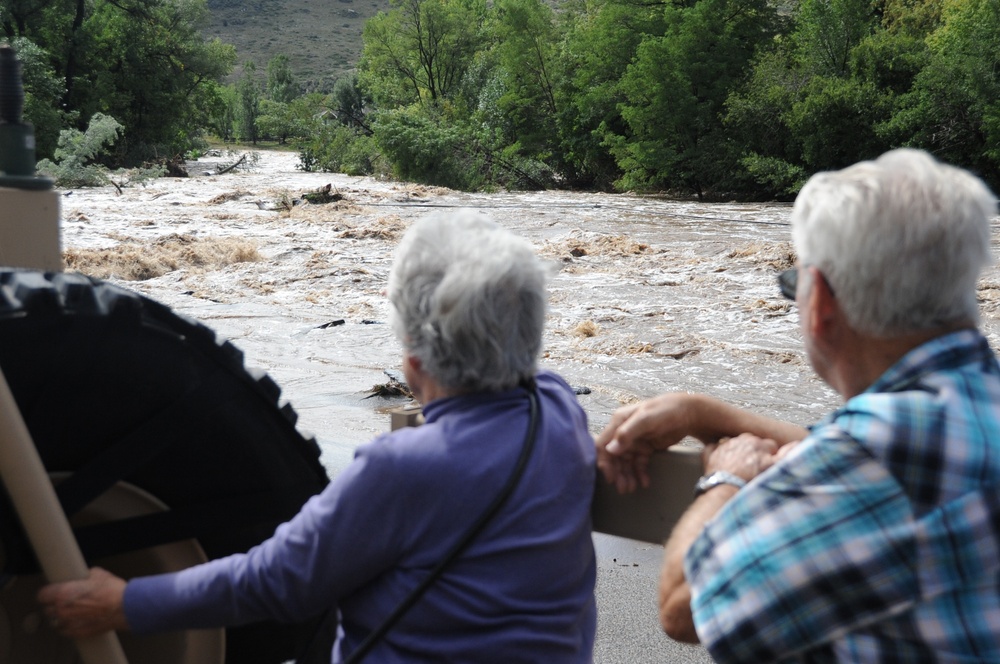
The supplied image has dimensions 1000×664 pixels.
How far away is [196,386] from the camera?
169 centimetres

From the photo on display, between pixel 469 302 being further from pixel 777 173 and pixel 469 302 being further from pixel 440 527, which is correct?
pixel 777 173

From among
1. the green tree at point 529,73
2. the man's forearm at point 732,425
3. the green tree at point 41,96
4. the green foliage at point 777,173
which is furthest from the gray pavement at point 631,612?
the green tree at point 529,73

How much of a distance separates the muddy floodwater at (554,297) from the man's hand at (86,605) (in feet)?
2.90

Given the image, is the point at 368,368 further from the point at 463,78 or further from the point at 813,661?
the point at 463,78

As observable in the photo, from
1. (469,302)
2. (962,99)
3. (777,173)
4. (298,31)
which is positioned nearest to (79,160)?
(777,173)

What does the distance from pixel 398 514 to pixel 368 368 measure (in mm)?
7488

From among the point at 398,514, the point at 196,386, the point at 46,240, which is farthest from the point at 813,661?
the point at 46,240

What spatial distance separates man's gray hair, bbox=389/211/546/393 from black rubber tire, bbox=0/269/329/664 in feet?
1.05

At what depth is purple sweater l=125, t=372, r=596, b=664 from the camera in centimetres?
155

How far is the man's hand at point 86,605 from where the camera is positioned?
155 centimetres

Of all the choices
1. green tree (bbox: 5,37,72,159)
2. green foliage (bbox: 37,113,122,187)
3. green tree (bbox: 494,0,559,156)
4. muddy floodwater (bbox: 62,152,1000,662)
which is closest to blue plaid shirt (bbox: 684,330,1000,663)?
muddy floodwater (bbox: 62,152,1000,662)

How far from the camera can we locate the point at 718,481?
64.6 inches

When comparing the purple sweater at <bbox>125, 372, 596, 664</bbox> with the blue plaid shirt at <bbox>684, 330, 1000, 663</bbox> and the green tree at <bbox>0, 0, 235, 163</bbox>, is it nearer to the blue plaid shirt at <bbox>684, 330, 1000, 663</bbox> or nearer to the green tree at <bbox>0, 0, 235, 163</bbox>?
the blue plaid shirt at <bbox>684, 330, 1000, 663</bbox>

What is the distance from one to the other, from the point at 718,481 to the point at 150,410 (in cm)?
91
